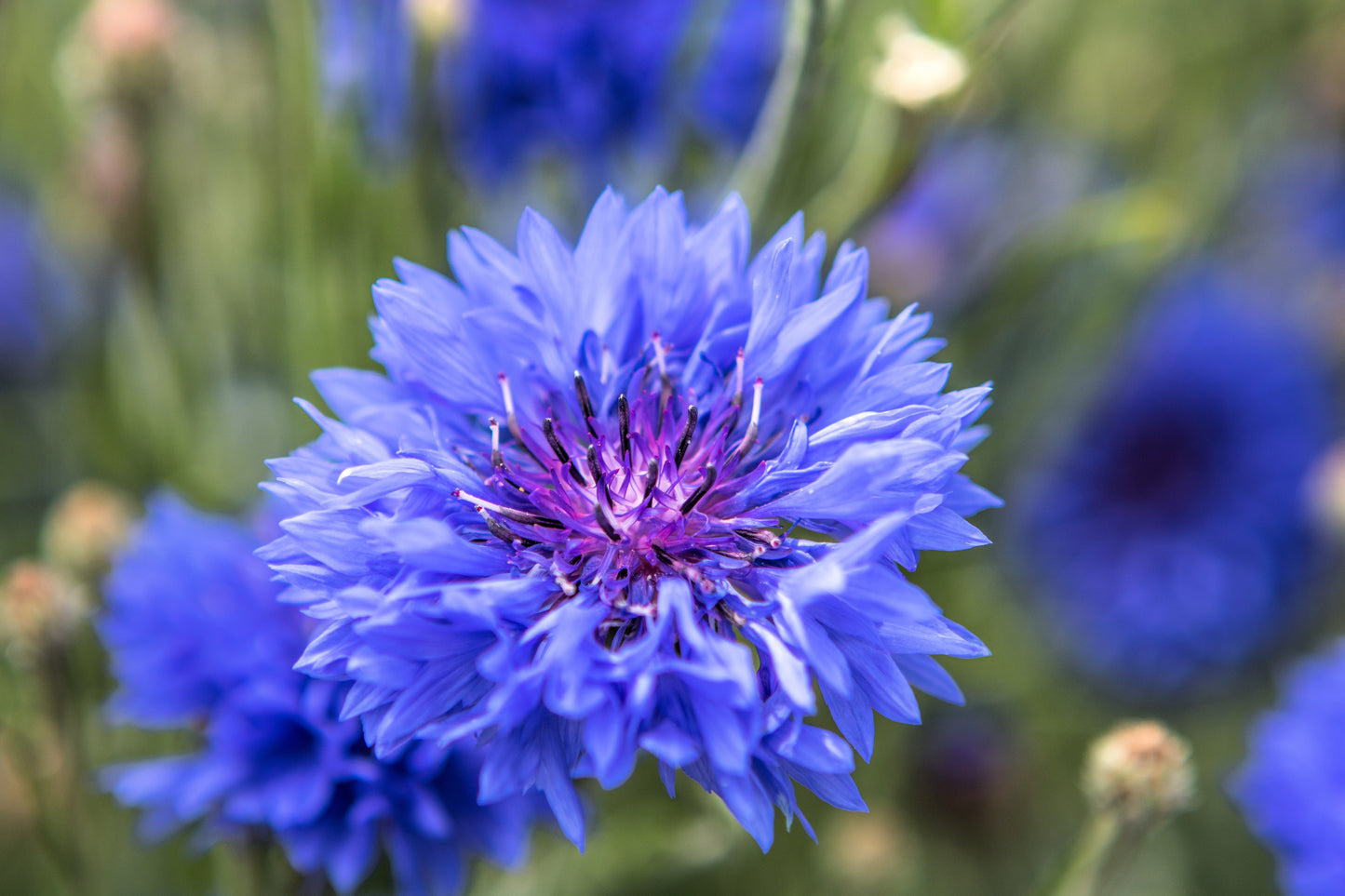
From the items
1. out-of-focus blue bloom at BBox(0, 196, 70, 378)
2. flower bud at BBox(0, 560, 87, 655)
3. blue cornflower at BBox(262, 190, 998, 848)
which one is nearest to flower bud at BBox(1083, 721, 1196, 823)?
blue cornflower at BBox(262, 190, 998, 848)

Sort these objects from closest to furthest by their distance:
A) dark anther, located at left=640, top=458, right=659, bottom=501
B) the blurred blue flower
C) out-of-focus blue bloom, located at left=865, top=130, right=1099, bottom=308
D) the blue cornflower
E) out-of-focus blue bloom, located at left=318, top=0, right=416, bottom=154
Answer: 1. the blue cornflower
2. dark anther, located at left=640, top=458, right=659, bottom=501
3. out-of-focus blue bloom, located at left=318, top=0, right=416, bottom=154
4. out-of-focus blue bloom, located at left=865, top=130, right=1099, bottom=308
5. the blurred blue flower

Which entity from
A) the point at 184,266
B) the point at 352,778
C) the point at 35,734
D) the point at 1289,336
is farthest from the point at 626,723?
the point at 1289,336

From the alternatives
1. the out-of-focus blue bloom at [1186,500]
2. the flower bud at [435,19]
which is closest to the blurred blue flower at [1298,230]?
the out-of-focus blue bloom at [1186,500]

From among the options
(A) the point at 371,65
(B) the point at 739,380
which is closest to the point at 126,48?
(A) the point at 371,65

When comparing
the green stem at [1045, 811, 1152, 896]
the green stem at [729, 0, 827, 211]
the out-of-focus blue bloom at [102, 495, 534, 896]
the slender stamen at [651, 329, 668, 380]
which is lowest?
the green stem at [1045, 811, 1152, 896]

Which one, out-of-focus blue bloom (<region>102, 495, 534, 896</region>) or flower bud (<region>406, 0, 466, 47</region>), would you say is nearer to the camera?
out-of-focus blue bloom (<region>102, 495, 534, 896</region>)

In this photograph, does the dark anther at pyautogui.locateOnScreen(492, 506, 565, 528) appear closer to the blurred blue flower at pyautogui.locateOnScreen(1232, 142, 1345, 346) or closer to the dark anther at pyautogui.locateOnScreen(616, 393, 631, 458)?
the dark anther at pyautogui.locateOnScreen(616, 393, 631, 458)
